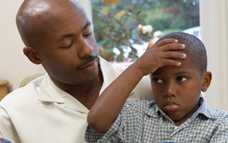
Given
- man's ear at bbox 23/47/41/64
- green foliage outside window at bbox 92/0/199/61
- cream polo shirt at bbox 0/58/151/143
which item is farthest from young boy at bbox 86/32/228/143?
green foliage outside window at bbox 92/0/199/61

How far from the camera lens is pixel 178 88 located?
45.1 inches

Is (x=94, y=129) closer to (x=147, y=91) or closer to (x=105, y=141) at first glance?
(x=105, y=141)

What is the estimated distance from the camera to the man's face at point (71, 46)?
126 centimetres

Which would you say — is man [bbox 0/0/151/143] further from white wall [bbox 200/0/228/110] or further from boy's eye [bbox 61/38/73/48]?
white wall [bbox 200/0/228/110]

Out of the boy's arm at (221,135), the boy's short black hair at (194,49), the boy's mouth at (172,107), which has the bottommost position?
the boy's arm at (221,135)

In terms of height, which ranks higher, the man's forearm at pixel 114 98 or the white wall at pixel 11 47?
the man's forearm at pixel 114 98

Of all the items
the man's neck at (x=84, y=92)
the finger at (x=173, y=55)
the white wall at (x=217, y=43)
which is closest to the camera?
the finger at (x=173, y=55)

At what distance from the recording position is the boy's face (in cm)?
115

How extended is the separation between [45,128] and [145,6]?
1.37 m

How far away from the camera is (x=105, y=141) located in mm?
1221

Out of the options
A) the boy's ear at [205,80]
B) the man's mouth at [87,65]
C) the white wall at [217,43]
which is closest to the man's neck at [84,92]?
the man's mouth at [87,65]

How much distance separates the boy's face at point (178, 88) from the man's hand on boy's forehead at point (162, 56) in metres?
0.02

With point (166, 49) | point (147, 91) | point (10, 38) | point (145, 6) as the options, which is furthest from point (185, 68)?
point (10, 38)

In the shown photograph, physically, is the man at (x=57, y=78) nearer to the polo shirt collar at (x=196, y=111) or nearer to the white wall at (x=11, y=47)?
the polo shirt collar at (x=196, y=111)
